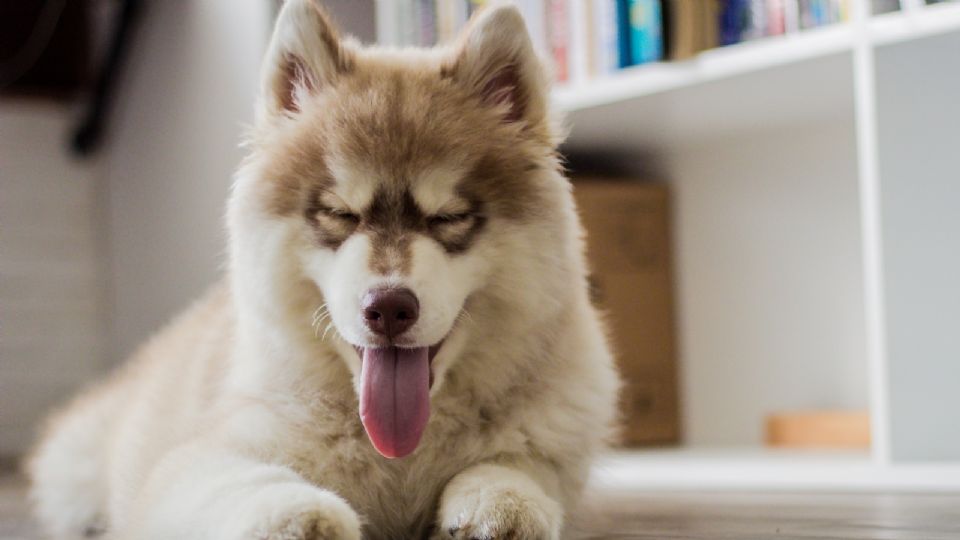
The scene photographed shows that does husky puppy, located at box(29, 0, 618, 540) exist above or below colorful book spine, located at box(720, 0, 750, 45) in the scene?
below

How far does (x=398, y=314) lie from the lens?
47.6 inches

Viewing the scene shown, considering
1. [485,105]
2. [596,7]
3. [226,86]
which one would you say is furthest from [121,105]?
[485,105]

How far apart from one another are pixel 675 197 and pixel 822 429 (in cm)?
74

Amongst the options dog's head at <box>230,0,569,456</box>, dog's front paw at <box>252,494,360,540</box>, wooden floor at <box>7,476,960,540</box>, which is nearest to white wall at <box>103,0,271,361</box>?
wooden floor at <box>7,476,960,540</box>

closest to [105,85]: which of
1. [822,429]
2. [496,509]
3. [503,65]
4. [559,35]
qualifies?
[559,35]

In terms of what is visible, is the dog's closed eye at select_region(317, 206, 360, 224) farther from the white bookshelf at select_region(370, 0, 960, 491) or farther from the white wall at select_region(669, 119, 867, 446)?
the white wall at select_region(669, 119, 867, 446)

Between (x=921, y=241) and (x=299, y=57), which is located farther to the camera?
(x=921, y=241)

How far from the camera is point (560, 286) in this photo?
1.43 meters

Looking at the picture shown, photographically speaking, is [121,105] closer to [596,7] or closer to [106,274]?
[106,274]

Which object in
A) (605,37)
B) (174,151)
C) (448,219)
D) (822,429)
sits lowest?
(822,429)

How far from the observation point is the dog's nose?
1198 millimetres

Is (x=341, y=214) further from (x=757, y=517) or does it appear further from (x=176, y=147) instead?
(x=176, y=147)

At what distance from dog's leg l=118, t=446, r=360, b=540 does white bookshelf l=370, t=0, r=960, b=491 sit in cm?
54

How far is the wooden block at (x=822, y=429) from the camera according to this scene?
2617 millimetres
